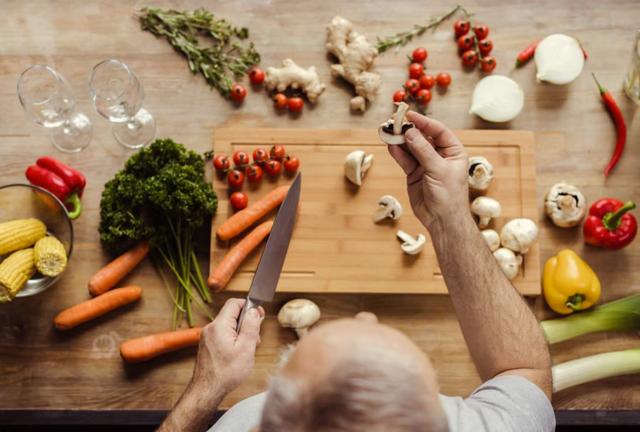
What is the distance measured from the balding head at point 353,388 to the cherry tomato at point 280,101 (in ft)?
5.09

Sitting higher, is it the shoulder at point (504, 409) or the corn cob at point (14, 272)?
the shoulder at point (504, 409)

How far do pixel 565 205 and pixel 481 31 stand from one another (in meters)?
0.79

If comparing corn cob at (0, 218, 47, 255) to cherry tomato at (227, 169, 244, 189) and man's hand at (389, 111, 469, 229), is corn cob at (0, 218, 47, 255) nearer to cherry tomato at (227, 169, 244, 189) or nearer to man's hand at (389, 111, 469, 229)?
cherry tomato at (227, 169, 244, 189)

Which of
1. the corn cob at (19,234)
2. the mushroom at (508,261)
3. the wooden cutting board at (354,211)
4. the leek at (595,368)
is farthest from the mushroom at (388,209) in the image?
the corn cob at (19,234)

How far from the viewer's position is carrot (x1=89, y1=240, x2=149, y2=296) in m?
2.33

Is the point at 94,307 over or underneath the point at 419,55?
underneath

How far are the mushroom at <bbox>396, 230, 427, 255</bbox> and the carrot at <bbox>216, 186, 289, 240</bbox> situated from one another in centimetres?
49

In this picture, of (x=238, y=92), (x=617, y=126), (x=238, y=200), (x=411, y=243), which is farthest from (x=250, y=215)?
(x=617, y=126)

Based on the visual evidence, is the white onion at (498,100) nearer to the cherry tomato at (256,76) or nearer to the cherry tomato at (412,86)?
the cherry tomato at (412,86)

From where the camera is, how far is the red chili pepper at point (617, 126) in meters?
2.48

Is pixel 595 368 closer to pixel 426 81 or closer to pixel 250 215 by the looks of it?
pixel 426 81

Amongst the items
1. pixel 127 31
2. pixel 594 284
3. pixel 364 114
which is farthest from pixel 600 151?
pixel 127 31

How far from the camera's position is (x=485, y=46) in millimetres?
2482

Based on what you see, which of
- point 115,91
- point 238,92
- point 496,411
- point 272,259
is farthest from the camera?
point 238,92
